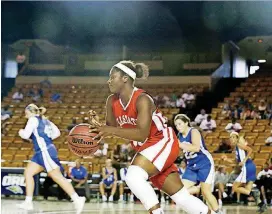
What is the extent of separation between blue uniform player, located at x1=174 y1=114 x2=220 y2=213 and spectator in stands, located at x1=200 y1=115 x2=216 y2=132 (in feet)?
26.2

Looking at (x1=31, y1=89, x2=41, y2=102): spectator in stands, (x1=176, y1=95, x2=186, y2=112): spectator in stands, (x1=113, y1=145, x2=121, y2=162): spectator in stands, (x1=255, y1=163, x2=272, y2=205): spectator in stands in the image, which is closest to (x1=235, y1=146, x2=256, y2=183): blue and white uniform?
(x1=255, y1=163, x2=272, y2=205): spectator in stands

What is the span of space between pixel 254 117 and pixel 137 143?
11344mm

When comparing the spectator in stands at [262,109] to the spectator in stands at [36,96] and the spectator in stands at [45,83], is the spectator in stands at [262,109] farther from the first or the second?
the spectator in stands at [45,83]

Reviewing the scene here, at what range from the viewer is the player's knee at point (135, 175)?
5.16 meters

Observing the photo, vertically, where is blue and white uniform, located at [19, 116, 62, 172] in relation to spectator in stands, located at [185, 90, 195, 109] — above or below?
below

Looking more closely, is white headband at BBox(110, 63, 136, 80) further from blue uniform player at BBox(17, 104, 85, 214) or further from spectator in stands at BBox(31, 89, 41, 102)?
spectator in stands at BBox(31, 89, 41, 102)

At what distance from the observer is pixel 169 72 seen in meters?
21.8

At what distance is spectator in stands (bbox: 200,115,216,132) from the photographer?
1620cm

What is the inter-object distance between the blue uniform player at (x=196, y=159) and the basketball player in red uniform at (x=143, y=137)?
2053 millimetres

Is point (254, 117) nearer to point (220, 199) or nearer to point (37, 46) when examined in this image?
point (220, 199)

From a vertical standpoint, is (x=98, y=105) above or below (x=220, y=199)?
above

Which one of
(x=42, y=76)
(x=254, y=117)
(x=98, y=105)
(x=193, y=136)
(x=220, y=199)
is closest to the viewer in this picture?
(x=193, y=136)

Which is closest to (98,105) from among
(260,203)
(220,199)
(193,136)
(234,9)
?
(234,9)

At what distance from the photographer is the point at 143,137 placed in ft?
16.9
